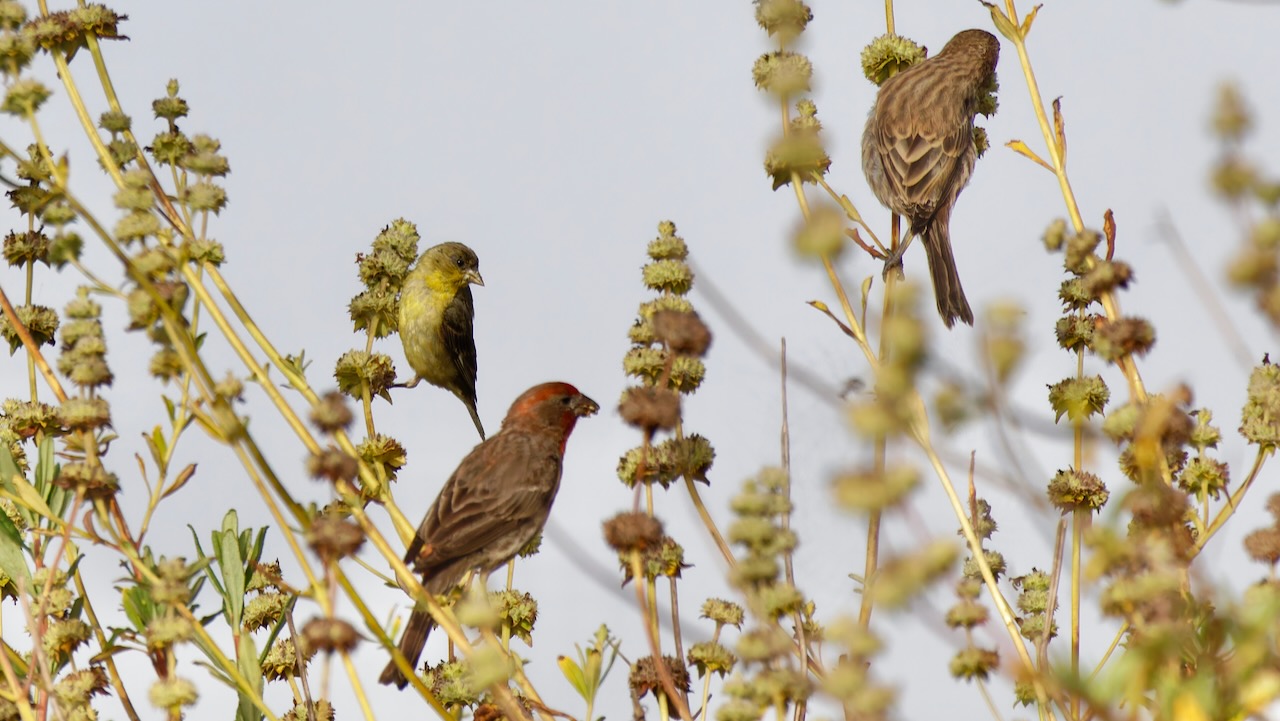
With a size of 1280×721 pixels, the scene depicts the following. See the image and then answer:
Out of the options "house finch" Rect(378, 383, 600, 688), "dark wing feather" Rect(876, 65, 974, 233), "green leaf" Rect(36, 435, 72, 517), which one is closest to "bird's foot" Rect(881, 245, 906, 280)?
"house finch" Rect(378, 383, 600, 688)

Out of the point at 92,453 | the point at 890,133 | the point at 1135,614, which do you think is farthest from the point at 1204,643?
the point at 890,133

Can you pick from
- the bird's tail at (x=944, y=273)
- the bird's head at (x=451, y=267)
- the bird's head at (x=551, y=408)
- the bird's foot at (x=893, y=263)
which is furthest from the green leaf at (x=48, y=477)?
the bird's head at (x=451, y=267)

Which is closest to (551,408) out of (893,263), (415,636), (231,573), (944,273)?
(415,636)

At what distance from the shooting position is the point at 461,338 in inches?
389

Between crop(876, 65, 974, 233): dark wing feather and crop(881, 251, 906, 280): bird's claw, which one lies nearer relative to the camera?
crop(881, 251, 906, 280): bird's claw

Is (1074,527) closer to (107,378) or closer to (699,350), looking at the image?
(699,350)

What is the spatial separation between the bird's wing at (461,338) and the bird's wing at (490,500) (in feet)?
12.1

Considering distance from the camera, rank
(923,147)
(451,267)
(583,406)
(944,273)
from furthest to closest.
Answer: (451,267), (923,147), (944,273), (583,406)

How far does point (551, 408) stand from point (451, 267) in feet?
13.0

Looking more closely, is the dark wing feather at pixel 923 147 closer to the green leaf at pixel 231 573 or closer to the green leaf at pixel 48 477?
the green leaf at pixel 231 573

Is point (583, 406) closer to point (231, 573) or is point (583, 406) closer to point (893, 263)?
point (893, 263)

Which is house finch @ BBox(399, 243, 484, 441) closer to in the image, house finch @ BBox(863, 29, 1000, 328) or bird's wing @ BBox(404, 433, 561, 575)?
house finch @ BBox(863, 29, 1000, 328)

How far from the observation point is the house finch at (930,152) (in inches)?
290

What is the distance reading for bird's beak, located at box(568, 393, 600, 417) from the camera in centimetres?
635
